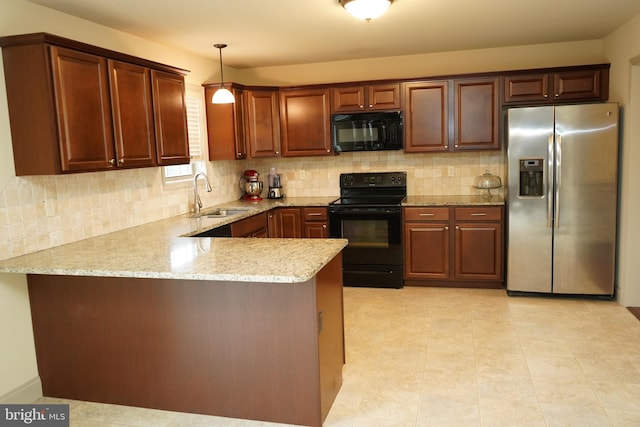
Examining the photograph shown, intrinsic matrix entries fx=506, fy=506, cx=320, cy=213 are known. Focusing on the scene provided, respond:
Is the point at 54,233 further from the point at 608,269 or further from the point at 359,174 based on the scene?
the point at 608,269

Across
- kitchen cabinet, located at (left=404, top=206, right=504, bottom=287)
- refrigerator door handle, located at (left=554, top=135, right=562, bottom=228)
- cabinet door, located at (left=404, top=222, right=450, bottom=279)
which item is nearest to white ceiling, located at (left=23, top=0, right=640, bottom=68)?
refrigerator door handle, located at (left=554, top=135, right=562, bottom=228)

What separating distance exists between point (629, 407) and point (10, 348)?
3.39 meters

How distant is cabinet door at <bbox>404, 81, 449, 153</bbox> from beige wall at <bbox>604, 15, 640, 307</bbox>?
1508 millimetres

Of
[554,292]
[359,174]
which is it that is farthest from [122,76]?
[554,292]

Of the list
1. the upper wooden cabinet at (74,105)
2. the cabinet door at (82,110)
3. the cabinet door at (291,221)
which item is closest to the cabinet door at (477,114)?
the cabinet door at (291,221)

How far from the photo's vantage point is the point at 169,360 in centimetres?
277

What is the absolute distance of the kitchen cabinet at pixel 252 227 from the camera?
4.34m

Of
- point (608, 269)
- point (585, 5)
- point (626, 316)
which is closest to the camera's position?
point (585, 5)

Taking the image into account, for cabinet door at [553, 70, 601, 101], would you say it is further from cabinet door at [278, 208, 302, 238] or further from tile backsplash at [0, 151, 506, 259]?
cabinet door at [278, 208, 302, 238]

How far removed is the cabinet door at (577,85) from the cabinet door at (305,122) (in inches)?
88.2

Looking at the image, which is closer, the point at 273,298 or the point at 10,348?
the point at 273,298

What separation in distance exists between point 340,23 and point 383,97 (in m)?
1.43

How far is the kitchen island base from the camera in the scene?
2551 mm

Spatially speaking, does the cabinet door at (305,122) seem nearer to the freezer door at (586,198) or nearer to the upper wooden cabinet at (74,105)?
the upper wooden cabinet at (74,105)
